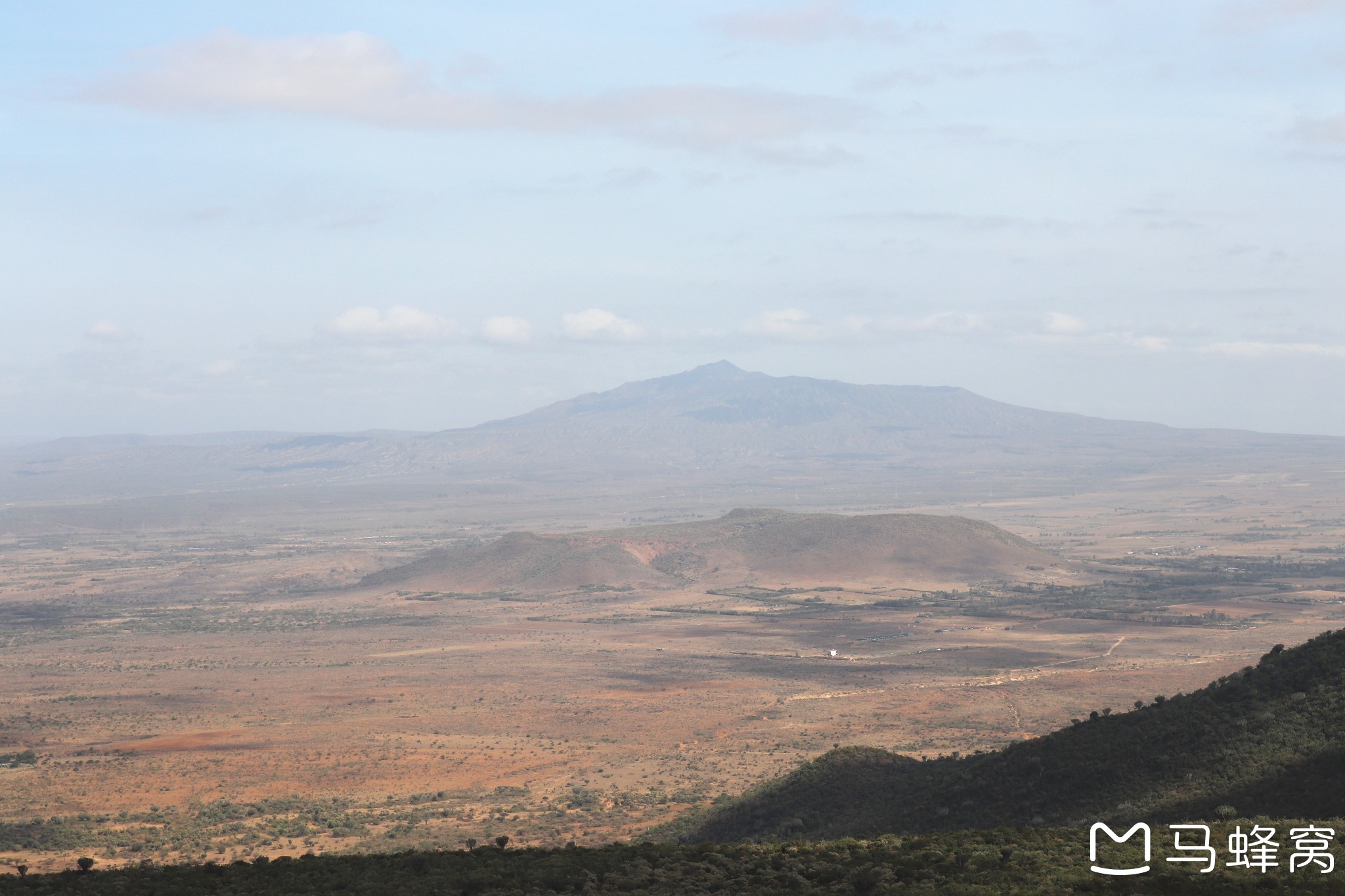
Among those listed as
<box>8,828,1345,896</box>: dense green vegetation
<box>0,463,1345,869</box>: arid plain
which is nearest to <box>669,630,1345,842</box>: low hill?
<box>0,463,1345,869</box>: arid plain

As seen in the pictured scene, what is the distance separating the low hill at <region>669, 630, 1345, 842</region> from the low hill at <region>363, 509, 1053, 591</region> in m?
84.9

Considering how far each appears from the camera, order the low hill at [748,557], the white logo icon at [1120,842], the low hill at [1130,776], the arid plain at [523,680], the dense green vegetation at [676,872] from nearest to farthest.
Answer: the white logo icon at [1120,842] → the dense green vegetation at [676,872] → the low hill at [1130,776] → the arid plain at [523,680] → the low hill at [748,557]

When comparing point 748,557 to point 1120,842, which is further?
point 748,557

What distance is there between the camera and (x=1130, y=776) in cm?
3102

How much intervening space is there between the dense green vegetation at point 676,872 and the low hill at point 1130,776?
6361 millimetres

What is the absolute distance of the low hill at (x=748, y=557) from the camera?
408 ft

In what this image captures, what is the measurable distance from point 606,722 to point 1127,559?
94.9m

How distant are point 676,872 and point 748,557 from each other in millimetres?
111725

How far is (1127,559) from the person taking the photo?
13638 cm

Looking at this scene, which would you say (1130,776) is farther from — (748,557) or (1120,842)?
(748,557)

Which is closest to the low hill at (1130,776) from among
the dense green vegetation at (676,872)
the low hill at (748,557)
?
the dense green vegetation at (676,872)

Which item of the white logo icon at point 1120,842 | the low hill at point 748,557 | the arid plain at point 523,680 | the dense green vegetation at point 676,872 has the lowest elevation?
the arid plain at point 523,680

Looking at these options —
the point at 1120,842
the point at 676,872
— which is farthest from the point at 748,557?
the point at 1120,842

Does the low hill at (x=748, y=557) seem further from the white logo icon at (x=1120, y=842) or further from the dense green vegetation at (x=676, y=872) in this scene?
the white logo icon at (x=1120, y=842)
